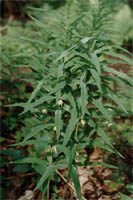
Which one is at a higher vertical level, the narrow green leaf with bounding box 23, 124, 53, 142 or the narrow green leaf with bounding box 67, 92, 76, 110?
the narrow green leaf with bounding box 67, 92, 76, 110

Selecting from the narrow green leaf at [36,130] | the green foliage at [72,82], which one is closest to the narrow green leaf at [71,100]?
the green foliage at [72,82]

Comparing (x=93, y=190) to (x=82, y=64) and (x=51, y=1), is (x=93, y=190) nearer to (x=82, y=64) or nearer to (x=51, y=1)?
(x=82, y=64)

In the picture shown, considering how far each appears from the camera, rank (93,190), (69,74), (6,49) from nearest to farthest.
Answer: (69,74)
(93,190)
(6,49)

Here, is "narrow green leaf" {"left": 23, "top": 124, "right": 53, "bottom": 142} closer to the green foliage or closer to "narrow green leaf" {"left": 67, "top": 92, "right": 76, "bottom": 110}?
the green foliage

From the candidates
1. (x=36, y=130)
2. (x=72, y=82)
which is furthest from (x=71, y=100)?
(x=36, y=130)

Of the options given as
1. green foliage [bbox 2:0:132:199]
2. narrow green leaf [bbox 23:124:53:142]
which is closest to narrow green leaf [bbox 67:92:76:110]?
green foliage [bbox 2:0:132:199]

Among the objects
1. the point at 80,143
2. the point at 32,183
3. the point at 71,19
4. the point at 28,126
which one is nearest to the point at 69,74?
the point at 71,19

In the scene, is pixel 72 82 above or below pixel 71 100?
above

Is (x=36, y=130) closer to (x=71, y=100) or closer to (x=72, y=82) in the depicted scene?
(x=71, y=100)

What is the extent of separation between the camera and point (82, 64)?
1485 mm

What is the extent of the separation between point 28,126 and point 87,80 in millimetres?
1130

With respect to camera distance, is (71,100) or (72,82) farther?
(72,82)

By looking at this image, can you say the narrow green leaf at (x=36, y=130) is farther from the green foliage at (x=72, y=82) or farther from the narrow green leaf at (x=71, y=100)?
the narrow green leaf at (x=71, y=100)

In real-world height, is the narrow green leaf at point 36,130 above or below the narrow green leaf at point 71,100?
below
